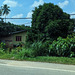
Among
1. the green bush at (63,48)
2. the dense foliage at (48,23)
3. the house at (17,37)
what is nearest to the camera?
the green bush at (63,48)

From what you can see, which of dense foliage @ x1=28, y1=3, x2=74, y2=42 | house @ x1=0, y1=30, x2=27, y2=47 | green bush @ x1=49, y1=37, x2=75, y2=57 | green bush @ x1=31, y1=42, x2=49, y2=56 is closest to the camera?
green bush @ x1=49, y1=37, x2=75, y2=57

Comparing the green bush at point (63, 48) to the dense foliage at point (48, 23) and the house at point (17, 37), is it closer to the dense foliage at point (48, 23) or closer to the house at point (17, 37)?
the dense foliage at point (48, 23)

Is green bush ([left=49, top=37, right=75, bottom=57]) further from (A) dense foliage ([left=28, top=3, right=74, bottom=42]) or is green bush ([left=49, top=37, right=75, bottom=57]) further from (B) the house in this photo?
(B) the house

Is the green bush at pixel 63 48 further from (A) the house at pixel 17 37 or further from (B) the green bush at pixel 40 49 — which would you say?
(A) the house at pixel 17 37

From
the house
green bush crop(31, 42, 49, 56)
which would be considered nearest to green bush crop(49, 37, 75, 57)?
green bush crop(31, 42, 49, 56)

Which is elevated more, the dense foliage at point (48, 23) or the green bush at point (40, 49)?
the dense foliage at point (48, 23)

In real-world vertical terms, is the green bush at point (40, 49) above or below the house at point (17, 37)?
below

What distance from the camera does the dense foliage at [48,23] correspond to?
15.8 meters

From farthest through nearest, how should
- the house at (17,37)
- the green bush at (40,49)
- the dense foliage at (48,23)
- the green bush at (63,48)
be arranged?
the house at (17,37) → the dense foliage at (48,23) → the green bush at (40,49) → the green bush at (63,48)

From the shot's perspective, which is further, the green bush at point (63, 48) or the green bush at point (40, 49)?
the green bush at point (40, 49)

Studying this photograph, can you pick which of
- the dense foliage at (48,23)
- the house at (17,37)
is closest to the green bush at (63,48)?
the dense foliage at (48,23)

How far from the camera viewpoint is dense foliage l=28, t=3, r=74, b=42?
51.8 feet

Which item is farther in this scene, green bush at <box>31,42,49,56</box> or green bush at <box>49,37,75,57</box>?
green bush at <box>31,42,49,56</box>

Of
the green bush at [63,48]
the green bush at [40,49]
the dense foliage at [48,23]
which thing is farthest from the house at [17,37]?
the green bush at [63,48]
